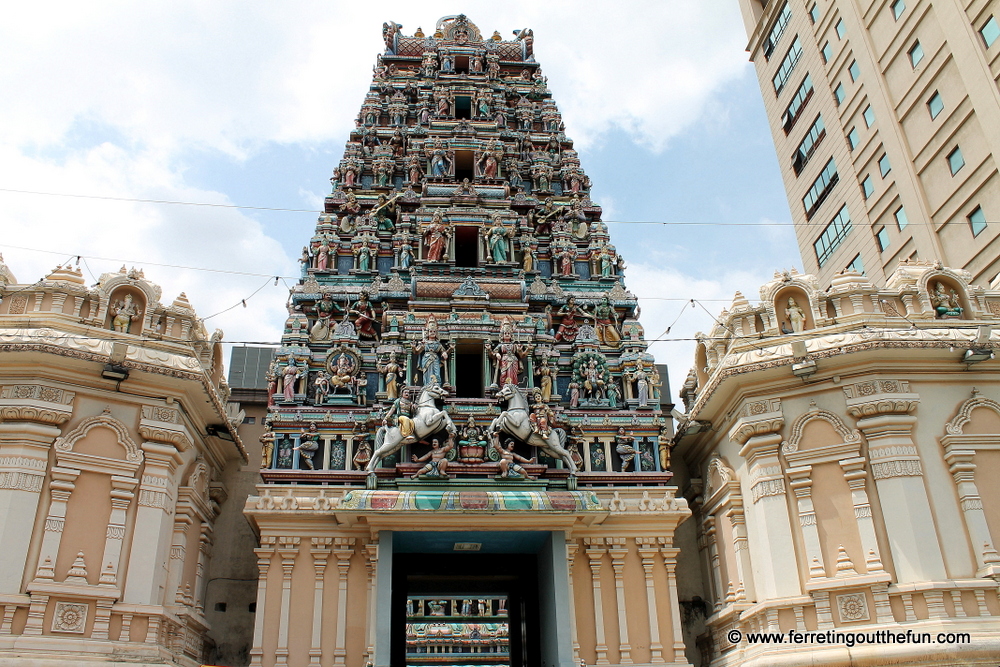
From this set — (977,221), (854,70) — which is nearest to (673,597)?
(977,221)

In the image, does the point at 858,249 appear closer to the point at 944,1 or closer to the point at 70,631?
the point at 944,1

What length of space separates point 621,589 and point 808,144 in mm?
29508

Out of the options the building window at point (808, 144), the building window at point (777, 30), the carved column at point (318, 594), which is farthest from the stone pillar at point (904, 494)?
the building window at point (777, 30)

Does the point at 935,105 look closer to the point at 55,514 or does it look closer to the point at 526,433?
the point at 526,433

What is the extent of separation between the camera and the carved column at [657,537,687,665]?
1953cm

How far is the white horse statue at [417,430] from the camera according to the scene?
20.9m

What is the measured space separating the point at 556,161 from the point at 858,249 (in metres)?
15.8

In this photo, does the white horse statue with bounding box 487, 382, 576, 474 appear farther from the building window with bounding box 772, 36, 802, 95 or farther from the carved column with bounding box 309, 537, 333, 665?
the building window with bounding box 772, 36, 802, 95

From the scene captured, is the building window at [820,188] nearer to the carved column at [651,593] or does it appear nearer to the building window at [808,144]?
the building window at [808,144]

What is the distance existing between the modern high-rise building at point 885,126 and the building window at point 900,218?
42 millimetres

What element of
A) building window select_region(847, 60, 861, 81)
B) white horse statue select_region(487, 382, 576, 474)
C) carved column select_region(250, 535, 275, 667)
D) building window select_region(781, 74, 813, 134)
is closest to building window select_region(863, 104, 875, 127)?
building window select_region(847, 60, 861, 81)

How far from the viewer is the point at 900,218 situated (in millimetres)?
34281

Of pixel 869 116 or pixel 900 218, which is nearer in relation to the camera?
pixel 900 218

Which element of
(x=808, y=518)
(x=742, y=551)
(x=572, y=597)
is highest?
(x=808, y=518)
